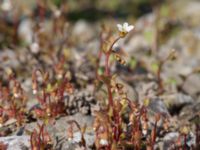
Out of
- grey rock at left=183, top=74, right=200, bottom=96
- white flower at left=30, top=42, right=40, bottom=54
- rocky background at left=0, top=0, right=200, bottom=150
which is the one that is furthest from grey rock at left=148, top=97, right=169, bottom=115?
white flower at left=30, top=42, right=40, bottom=54

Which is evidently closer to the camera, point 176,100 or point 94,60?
point 176,100

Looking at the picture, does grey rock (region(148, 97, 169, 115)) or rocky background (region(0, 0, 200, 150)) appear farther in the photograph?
grey rock (region(148, 97, 169, 115))

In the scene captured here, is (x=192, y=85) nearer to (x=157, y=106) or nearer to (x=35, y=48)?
(x=157, y=106)

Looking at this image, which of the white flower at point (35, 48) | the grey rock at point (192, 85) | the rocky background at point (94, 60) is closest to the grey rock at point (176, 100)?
the rocky background at point (94, 60)

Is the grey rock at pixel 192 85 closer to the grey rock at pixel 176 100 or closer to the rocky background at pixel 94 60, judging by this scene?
the rocky background at pixel 94 60

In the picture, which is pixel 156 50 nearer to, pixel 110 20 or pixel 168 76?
pixel 168 76

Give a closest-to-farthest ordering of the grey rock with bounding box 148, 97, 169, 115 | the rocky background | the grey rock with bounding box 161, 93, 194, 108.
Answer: the rocky background < the grey rock with bounding box 148, 97, 169, 115 < the grey rock with bounding box 161, 93, 194, 108

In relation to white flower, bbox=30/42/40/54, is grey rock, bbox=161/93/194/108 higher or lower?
lower

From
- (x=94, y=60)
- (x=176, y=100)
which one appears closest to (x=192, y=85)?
(x=176, y=100)

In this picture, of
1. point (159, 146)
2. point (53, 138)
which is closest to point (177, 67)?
point (159, 146)

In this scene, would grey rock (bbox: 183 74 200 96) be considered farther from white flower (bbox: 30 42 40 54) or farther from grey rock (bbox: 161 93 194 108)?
white flower (bbox: 30 42 40 54)

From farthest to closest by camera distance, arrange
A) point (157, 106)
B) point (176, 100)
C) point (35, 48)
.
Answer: point (35, 48), point (176, 100), point (157, 106)
